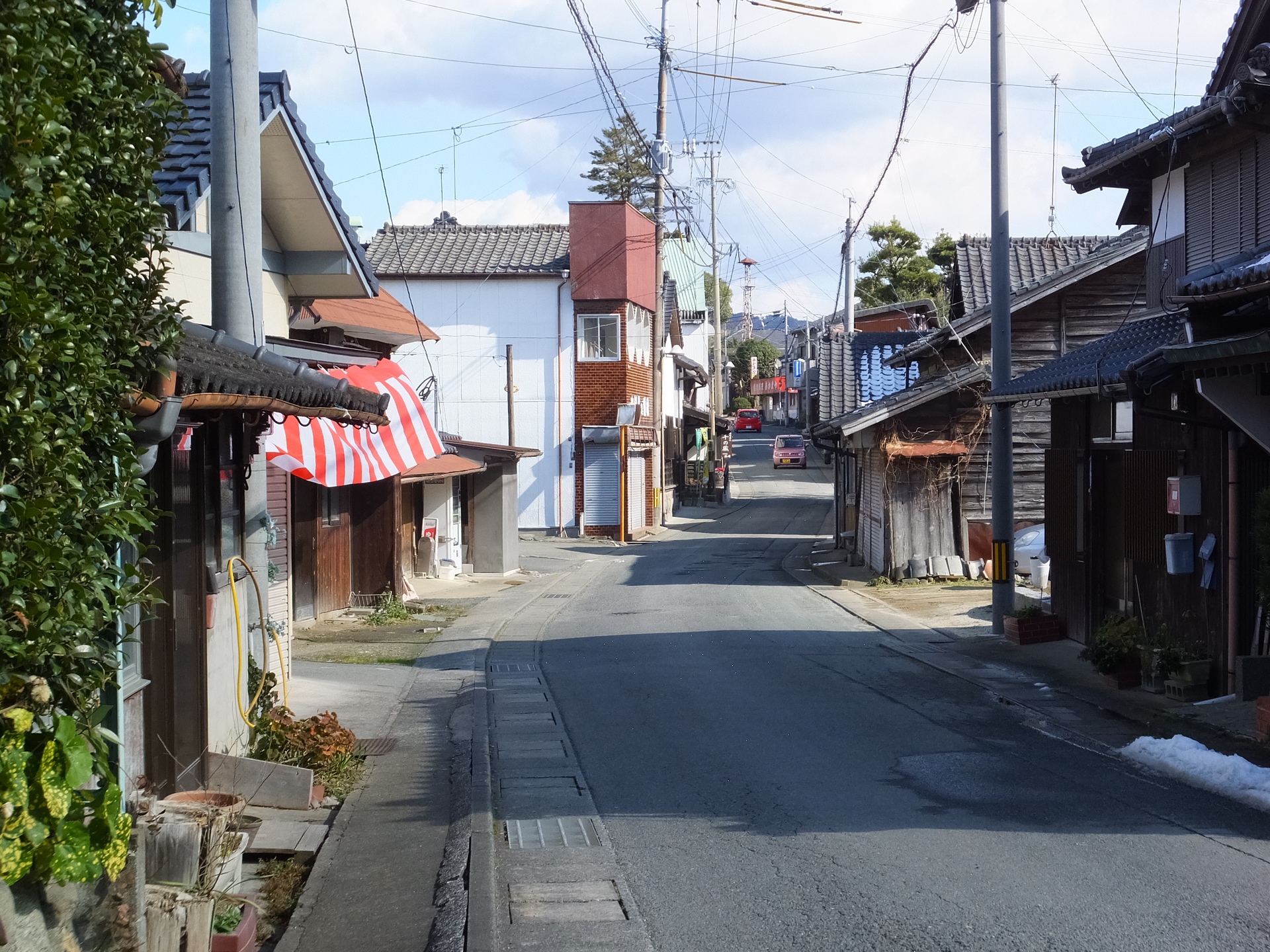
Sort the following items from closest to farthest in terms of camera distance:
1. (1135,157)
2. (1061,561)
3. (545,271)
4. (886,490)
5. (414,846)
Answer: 1. (414,846)
2. (1135,157)
3. (1061,561)
4. (886,490)
5. (545,271)

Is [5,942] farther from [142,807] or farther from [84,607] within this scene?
[142,807]

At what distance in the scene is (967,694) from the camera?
12188mm

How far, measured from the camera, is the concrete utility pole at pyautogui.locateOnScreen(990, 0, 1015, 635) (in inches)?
615

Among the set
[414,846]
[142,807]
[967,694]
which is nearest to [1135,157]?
[967,694]

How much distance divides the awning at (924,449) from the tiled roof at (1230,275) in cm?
1270

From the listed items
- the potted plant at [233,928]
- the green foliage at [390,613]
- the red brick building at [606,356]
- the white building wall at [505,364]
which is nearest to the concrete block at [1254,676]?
the potted plant at [233,928]

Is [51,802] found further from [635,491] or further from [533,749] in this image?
[635,491]

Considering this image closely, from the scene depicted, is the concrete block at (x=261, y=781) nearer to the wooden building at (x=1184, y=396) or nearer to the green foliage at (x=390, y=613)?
the wooden building at (x=1184, y=396)

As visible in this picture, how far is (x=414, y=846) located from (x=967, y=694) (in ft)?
23.5

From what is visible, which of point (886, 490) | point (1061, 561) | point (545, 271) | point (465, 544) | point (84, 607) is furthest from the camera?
point (545, 271)

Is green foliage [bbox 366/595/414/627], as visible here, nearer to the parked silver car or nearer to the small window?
the parked silver car

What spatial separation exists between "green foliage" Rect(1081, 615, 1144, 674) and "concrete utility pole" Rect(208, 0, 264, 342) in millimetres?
9611

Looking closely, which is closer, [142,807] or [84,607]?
[84,607]

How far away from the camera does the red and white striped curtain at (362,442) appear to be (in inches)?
551
